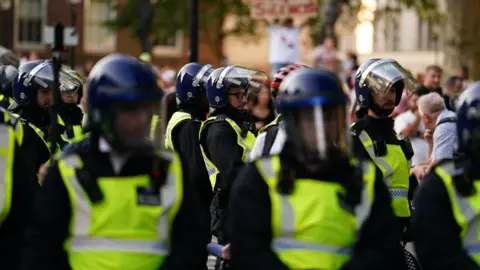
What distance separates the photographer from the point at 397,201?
754cm

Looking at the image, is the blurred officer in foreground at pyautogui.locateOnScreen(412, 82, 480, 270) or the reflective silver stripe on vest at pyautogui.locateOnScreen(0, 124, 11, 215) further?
the reflective silver stripe on vest at pyautogui.locateOnScreen(0, 124, 11, 215)

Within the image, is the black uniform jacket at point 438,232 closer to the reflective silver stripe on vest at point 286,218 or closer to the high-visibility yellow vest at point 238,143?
the reflective silver stripe on vest at point 286,218

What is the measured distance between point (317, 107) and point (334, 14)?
20.6 metres

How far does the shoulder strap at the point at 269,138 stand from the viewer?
743 cm

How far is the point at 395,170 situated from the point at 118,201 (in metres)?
2.87

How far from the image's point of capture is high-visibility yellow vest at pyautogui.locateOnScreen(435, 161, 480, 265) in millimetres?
5145

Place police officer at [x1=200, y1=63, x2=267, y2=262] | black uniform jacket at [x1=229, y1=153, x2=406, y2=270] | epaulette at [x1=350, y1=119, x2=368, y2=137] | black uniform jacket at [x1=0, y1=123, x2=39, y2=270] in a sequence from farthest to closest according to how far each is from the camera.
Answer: police officer at [x1=200, y1=63, x2=267, y2=262] < epaulette at [x1=350, y1=119, x2=368, y2=137] < black uniform jacket at [x1=0, y1=123, x2=39, y2=270] < black uniform jacket at [x1=229, y1=153, x2=406, y2=270]

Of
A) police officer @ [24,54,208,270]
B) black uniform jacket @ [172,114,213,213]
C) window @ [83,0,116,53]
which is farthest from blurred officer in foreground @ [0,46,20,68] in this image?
window @ [83,0,116,53]

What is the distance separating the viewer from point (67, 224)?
4938mm

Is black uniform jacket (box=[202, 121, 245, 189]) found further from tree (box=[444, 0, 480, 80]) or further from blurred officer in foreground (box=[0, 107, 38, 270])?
tree (box=[444, 0, 480, 80])

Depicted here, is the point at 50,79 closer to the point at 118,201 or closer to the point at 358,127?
the point at 358,127

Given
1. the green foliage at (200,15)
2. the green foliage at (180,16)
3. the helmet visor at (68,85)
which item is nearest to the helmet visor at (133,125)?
the helmet visor at (68,85)

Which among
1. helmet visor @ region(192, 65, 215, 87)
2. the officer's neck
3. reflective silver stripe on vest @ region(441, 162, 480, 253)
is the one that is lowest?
reflective silver stripe on vest @ region(441, 162, 480, 253)

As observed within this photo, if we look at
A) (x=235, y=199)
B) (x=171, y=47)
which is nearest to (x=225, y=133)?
A: (x=235, y=199)
